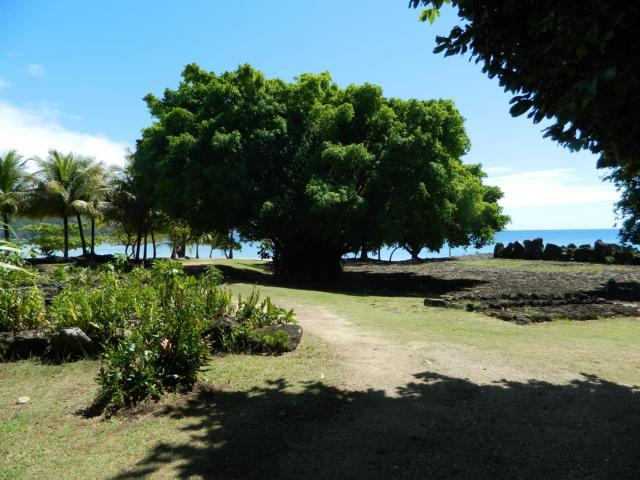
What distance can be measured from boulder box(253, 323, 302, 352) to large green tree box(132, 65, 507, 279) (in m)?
10.2

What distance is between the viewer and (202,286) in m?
7.67

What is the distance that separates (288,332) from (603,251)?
30.4 m

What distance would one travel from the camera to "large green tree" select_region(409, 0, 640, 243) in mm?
2941

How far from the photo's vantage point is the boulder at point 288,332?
7.28 m

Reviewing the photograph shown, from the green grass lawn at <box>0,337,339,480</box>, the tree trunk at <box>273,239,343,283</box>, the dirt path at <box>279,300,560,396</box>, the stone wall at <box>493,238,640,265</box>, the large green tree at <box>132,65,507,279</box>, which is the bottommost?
the green grass lawn at <box>0,337,339,480</box>

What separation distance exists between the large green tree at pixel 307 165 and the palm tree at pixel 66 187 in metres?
10.4

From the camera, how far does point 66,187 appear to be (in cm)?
3120

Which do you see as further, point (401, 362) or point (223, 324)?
point (223, 324)

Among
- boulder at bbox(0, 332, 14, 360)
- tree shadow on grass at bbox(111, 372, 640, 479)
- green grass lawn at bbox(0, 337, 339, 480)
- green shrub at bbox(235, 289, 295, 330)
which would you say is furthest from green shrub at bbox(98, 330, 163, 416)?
boulder at bbox(0, 332, 14, 360)

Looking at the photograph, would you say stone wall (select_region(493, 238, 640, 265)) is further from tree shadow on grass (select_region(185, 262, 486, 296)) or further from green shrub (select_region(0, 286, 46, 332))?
green shrub (select_region(0, 286, 46, 332))

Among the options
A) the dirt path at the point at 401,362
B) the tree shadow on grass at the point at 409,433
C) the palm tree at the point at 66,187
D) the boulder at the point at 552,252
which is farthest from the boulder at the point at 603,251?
the palm tree at the point at 66,187

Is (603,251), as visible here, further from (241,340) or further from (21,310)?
(21,310)

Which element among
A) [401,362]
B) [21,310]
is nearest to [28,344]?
[21,310]

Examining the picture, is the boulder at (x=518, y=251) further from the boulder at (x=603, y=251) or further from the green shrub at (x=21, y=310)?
the green shrub at (x=21, y=310)
